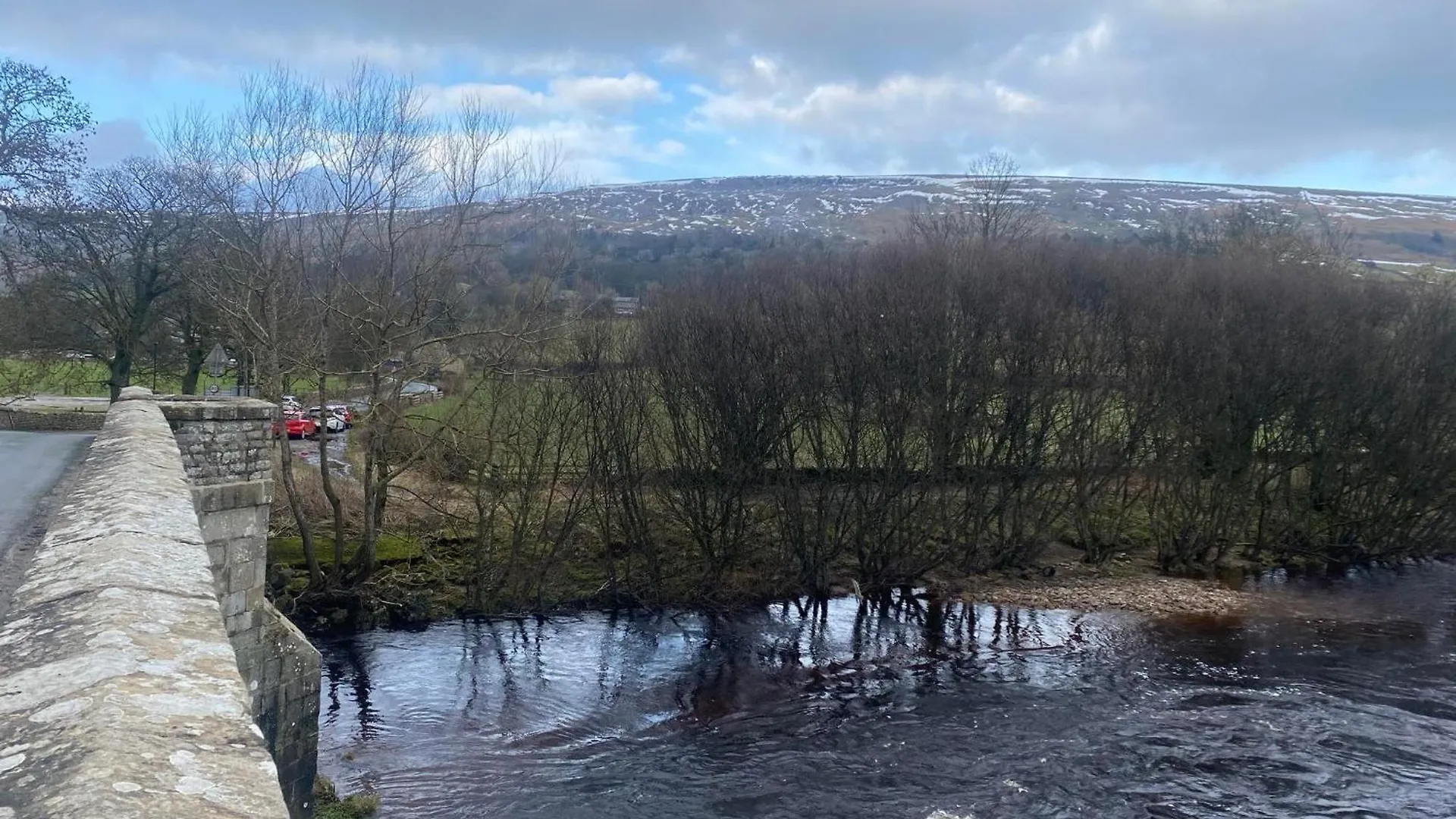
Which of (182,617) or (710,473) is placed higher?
(182,617)

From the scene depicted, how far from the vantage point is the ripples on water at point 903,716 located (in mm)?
12227

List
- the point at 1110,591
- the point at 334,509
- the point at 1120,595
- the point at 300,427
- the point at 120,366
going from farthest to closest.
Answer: the point at 300,427 < the point at 120,366 < the point at 1110,591 < the point at 1120,595 < the point at 334,509

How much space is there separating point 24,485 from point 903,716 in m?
12.9

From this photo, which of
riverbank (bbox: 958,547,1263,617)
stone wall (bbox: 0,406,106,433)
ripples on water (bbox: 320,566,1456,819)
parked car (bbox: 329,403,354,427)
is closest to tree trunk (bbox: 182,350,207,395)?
parked car (bbox: 329,403,354,427)

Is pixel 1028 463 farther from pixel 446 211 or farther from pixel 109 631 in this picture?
pixel 109 631

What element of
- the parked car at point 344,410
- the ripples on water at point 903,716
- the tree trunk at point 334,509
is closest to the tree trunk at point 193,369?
the parked car at point 344,410

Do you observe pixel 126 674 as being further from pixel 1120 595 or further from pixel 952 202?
pixel 952 202

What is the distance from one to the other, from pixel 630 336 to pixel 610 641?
27.9ft

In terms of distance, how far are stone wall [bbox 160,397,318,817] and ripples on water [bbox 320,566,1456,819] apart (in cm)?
185

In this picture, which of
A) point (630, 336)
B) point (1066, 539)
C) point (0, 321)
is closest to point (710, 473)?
point (630, 336)

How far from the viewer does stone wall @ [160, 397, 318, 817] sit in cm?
968

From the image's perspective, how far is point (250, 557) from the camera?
33.1ft

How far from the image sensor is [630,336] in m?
24.2

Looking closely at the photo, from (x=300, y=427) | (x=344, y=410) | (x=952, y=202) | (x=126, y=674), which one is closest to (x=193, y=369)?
(x=300, y=427)
